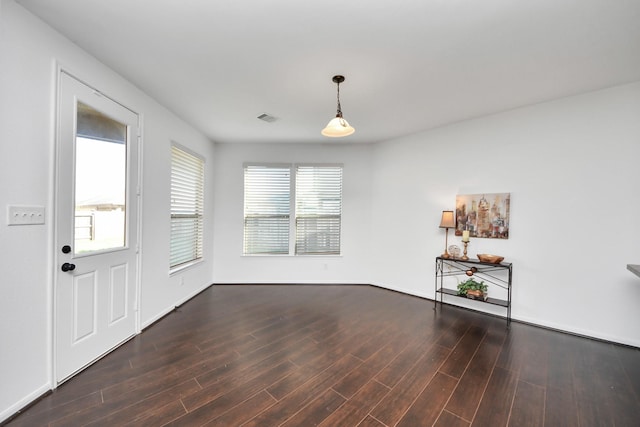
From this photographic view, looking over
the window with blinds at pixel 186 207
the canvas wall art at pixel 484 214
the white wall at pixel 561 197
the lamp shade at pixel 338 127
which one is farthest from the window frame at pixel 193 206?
the canvas wall art at pixel 484 214

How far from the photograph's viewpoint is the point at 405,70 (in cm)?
242

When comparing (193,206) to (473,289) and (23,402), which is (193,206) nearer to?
(23,402)

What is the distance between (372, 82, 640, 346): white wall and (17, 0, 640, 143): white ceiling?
0.33 metres

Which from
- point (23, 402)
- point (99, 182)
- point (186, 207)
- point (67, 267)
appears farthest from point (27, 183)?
point (186, 207)

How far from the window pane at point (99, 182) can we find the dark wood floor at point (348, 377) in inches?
44.5

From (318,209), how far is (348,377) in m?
3.14

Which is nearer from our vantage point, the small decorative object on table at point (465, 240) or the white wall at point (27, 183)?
the white wall at point (27, 183)

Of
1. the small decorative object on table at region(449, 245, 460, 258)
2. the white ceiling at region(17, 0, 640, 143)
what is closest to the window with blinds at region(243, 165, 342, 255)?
the white ceiling at region(17, 0, 640, 143)

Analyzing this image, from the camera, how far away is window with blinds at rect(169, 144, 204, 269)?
3.60m

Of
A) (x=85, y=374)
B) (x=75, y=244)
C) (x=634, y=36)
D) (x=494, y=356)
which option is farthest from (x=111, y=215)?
(x=634, y=36)

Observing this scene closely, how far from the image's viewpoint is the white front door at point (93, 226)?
1.98 meters

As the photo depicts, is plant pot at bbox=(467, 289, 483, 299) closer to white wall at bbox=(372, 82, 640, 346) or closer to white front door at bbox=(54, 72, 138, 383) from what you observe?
white wall at bbox=(372, 82, 640, 346)

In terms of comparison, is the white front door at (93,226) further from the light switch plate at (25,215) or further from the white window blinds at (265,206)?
the white window blinds at (265,206)

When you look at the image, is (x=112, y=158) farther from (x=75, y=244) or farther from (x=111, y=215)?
(x=75, y=244)
